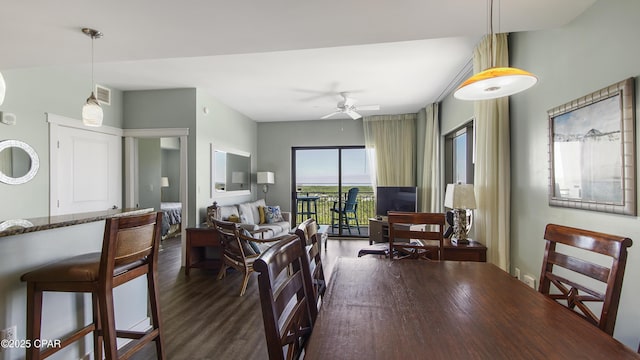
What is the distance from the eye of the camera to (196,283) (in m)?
3.68

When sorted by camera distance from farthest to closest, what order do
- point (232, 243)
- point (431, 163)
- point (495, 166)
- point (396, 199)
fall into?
point (396, 199)
point (431, 163)
point (232, 243)
point (495, 166)

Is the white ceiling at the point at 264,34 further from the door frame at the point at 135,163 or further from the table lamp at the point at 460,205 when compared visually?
the table lamp at the point at 460,205

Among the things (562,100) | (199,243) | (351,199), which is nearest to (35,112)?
(199,243)

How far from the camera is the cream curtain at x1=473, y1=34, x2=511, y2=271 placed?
251 centimetres

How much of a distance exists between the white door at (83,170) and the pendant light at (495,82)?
4419 mm

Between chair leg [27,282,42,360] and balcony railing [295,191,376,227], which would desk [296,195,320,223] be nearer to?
balcony railing [295,191,376,227]

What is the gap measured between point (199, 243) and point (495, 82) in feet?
13.1

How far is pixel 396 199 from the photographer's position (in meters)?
5.67

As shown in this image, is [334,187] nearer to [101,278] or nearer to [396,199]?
[396,199]

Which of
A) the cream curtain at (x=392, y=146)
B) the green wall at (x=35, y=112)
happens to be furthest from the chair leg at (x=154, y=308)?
the cream curtain at (x=392, y=146)

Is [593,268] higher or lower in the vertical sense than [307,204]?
higher

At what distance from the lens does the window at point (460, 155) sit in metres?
3.72

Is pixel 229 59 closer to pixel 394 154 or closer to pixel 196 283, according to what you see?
pixel 196 283

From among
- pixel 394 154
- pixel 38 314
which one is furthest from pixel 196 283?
pixel 394 154
